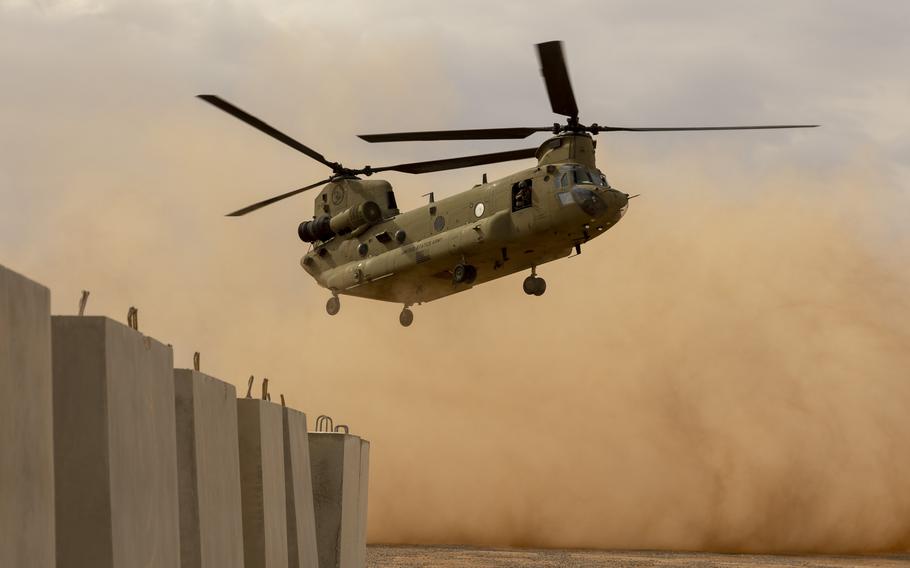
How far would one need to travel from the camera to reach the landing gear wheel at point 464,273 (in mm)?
31094

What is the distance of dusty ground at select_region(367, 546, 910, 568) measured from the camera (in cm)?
4462

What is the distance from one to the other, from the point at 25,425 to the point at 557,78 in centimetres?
2300

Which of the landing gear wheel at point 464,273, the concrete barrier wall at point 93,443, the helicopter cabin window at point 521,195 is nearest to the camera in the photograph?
the concrete barrier wall at point 93,443

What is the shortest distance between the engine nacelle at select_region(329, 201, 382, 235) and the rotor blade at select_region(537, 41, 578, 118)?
234 inches

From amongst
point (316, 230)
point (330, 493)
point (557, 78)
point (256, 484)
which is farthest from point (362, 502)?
point (316, 230)

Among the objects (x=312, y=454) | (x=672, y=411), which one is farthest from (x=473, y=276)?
(x=672, y=411)

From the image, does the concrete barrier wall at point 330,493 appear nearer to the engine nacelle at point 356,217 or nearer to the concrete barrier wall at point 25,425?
the concrete barrier wall at point 25,425

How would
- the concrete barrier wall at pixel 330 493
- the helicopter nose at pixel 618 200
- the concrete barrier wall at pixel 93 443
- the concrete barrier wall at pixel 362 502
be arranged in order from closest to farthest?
1. the concrete barrier wall at pixel 93 443
2. the concrete barrier wall at pixel 330 493
3. the concrete barrier wall at pixel 362 502
4. the helicopter nose at pixel 618 200

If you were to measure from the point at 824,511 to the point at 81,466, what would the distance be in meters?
58.2

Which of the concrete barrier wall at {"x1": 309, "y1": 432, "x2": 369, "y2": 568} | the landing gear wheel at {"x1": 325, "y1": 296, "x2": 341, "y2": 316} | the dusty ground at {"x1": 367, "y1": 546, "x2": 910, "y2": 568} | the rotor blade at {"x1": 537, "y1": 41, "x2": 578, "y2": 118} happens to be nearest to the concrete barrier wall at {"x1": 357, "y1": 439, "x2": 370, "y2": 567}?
the concrete barrier wall at {"x1": 309, "y1": 432, "x2": 369, "y2": 568}

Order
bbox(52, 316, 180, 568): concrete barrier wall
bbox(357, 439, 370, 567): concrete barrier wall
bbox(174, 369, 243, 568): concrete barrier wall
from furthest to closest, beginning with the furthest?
Result: bbox(357, 439, 370, 567): concrete barrier wall, bbox(174, 369, 243, 568): concrete barrier wall, bbox(52, 316, 180, 568): concrete barrier wall

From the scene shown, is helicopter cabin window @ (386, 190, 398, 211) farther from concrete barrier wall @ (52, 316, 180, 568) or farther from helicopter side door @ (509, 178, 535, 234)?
concrete barrier wall @ (52, 316, 180, 568)

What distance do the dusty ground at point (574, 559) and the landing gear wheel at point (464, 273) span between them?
12.2 m

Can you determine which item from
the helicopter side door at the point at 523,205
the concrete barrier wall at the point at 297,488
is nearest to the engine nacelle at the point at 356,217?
the helicopter side door at the point at 523,205
